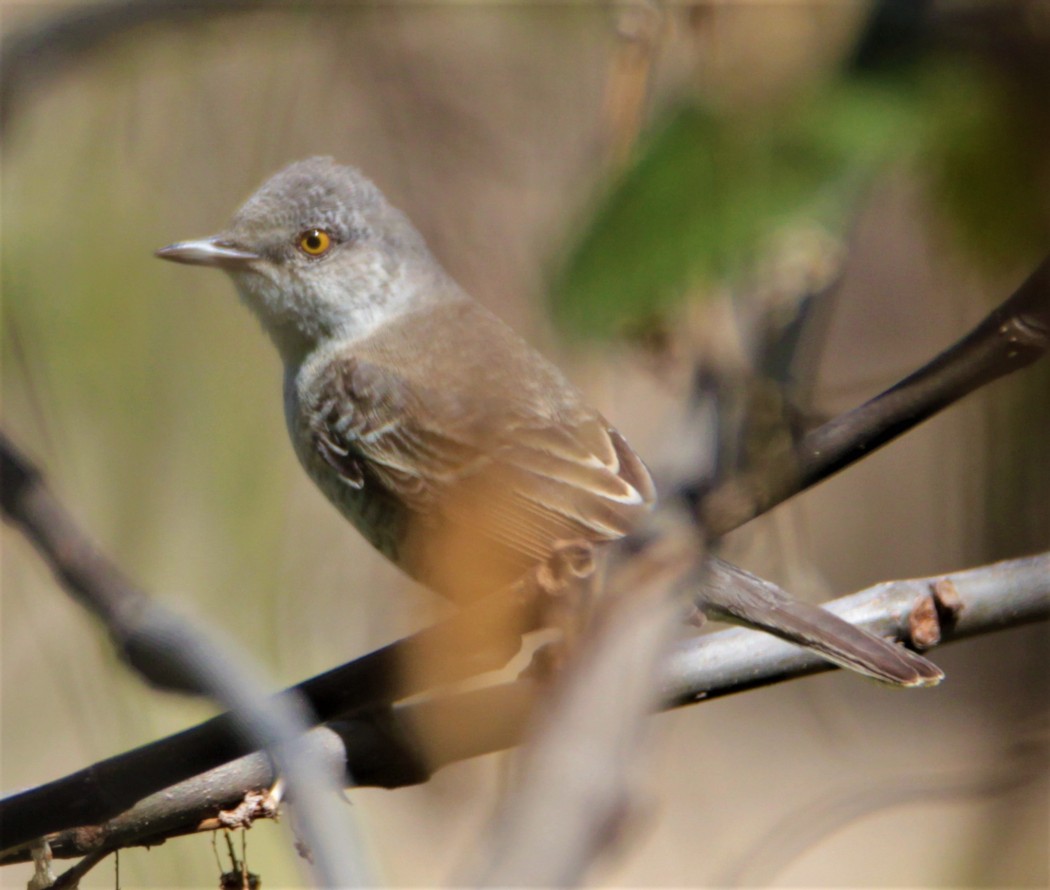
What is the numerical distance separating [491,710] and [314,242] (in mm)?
2422

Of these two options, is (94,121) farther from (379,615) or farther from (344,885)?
(344,885)

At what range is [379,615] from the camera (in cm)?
451

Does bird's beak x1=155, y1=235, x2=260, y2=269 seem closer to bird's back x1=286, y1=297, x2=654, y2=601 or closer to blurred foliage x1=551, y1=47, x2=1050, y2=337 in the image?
bird's back x1=286, y1=297, x2=654, y2=601

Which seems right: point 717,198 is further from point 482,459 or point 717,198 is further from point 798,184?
point 482,459

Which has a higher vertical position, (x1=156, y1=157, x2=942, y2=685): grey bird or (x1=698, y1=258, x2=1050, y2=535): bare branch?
(x1=156, y1=157, x2=942, y2=685): grey bird

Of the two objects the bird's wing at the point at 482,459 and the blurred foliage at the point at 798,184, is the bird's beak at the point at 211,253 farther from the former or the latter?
the blurred foliage at the point at 798,184

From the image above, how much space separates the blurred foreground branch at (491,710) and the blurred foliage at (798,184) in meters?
1.08

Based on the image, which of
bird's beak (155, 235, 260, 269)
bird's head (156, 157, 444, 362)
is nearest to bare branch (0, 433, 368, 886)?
bird's beak (155, 235, 260, 269)

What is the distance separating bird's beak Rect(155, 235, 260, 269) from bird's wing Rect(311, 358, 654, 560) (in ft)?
1.51

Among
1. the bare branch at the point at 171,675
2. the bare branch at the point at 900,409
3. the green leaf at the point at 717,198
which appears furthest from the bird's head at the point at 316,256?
the green leaf at the point at 717,198

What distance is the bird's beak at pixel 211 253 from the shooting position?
372 centimetres

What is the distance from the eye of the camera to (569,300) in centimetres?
101

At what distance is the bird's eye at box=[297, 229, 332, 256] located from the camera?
409 centimetres

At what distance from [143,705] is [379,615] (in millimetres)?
1040
